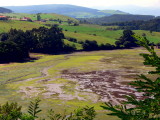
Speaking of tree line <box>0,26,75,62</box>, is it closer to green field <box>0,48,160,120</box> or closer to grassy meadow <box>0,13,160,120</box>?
grassy meadow <box>0,13,160,120</box>

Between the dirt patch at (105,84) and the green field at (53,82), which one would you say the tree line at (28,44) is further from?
the dirt patch at (105,84)

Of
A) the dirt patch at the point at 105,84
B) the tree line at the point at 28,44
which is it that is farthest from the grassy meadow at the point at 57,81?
the tree line at the point at 28,44

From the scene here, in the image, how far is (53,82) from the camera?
7231 cm

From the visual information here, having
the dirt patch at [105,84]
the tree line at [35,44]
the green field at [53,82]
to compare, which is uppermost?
the tree line at [35,44]

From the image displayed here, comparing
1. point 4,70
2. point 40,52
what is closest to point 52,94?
point 4,70

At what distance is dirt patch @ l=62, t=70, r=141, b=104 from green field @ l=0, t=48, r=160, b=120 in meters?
0.77

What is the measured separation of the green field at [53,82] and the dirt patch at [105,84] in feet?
2.51

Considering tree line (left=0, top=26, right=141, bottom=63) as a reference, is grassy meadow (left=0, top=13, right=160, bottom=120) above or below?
below

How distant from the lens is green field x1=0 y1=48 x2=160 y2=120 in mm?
53188

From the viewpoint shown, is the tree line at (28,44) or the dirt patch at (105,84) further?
the tree line at (28,44)

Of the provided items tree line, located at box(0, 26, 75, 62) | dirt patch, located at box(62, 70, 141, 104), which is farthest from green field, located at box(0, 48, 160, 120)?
tree line, located at box(0, 26, 75, 62)

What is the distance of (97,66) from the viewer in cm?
9806

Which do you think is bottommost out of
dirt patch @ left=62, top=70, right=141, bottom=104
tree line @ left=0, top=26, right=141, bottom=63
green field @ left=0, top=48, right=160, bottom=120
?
green field @ left=0, top=48, right=160, bottom=120

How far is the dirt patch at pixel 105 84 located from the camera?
5818 cm
